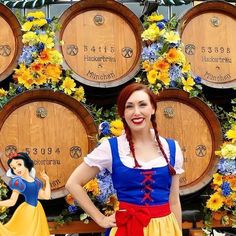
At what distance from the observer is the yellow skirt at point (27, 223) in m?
2.28

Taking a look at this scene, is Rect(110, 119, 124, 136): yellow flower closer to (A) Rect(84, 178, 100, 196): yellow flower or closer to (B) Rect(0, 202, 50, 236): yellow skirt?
(A) Rect(84, 178, 100, 196): yellow flower

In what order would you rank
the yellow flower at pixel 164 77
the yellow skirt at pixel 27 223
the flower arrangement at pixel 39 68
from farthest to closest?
the yellow flower at pixel 164 77 → the flower arrangement at pixel 39 68 → the yellow skirt at pixel 27 223

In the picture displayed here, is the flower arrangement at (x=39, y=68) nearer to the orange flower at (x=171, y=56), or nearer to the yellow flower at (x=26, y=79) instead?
the yellow flower at (x=26, y=79)

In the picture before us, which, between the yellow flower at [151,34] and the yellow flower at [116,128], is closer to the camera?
the yellow flower at [116,128]

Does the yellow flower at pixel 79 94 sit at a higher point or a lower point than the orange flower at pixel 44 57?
lower

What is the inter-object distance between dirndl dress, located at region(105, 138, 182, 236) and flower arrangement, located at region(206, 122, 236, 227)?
74 cm

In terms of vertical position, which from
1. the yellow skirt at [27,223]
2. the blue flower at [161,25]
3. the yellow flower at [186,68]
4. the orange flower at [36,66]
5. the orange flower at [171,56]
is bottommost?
the yellow skirt at [27,223]

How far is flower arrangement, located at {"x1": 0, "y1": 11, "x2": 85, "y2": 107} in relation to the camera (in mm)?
2680

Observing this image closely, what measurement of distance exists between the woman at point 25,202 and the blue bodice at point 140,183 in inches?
19.9

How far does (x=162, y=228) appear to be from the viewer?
1.93m

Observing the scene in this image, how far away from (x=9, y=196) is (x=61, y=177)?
10.7 inches

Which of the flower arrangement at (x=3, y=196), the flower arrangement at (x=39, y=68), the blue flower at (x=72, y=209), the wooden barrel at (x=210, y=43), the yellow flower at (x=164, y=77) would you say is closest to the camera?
the flower arrangement at (x=3, y=196)

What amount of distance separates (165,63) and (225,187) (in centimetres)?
72

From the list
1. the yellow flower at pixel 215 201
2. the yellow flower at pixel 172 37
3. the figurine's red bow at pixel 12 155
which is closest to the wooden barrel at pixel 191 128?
the yellow flower at pixel 215 201
